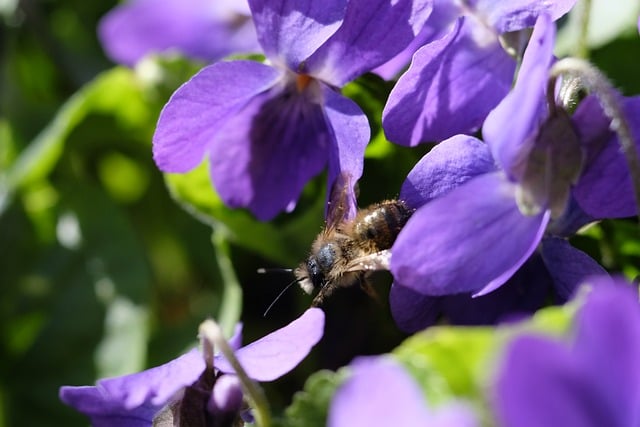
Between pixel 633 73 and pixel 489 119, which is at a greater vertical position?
pixel 489 119

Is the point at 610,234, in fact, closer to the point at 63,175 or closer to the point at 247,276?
the point at 247,276

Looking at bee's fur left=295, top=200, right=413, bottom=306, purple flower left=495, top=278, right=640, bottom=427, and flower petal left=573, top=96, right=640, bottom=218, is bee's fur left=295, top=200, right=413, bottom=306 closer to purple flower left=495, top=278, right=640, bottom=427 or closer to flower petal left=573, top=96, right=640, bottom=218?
flower petal left=573, top=96, right=640, bottom=218

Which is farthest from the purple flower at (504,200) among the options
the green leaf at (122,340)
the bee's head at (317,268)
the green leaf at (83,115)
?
the green leaf at (83,115)

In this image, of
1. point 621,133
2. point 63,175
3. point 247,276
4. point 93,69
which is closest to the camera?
point 621,133

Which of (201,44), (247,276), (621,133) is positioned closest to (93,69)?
(201,44)

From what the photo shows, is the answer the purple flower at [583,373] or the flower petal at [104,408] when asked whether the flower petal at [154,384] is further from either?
the purple flower at [583,373]

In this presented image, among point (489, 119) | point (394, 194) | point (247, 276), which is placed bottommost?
point (247, 276)

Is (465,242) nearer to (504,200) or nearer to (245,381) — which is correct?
(504,200)
